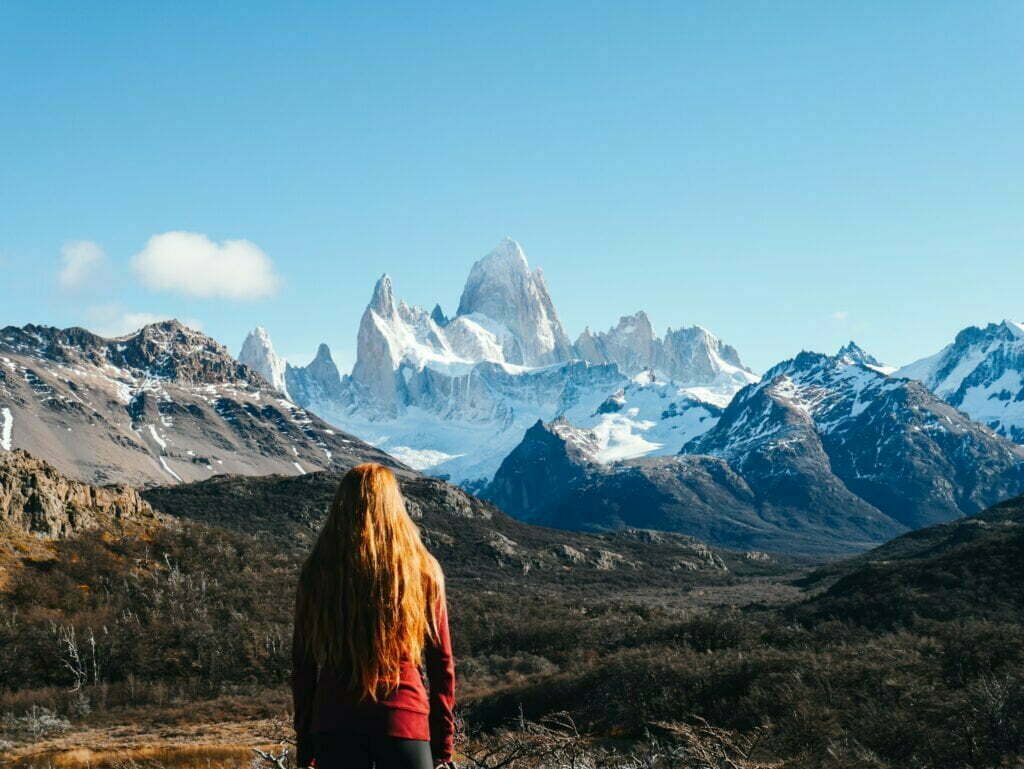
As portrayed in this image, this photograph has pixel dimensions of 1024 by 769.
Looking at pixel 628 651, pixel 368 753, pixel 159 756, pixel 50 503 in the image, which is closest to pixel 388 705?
pixel 368 753

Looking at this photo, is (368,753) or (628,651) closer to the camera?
(368,753)

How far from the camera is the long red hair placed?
6.30 m

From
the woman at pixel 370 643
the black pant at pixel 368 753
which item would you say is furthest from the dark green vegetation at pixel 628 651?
the black pant at pixel 368 753

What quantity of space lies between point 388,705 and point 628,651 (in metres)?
40.8

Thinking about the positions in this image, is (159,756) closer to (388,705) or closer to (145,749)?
(145,749)

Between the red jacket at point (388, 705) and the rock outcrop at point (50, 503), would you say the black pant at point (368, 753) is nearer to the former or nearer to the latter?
the red jacket at point (388, 705)

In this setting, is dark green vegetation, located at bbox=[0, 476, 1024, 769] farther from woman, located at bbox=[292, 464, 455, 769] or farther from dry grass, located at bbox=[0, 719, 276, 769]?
woman, located at bbox=[292, 464, 455, 769]

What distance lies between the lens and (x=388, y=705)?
6.20 m

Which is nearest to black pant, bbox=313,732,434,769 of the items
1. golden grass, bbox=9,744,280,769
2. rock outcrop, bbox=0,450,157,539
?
golden grass, bbox=9,744,280,769

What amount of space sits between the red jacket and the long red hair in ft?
0.25

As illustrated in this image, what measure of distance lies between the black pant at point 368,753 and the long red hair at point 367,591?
295 millimetres

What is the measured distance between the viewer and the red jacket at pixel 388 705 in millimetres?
6168

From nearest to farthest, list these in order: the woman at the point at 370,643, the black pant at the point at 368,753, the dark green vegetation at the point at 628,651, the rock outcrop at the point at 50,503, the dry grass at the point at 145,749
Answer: the black pant at the point at 368,753 → the woman at the point at 370,643 → the dark green vegetation at the point at 628,651 → the dry grass at the point at 145,749 → the rock outcrop at the point at 50,503

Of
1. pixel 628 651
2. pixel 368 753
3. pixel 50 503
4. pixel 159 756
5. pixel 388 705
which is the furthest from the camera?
pixel 50 503
